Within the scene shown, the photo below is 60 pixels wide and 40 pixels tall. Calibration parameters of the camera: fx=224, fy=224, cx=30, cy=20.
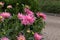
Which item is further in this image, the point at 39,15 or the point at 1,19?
the point at 39,15

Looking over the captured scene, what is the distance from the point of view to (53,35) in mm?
8328

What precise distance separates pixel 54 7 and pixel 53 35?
26.9ft

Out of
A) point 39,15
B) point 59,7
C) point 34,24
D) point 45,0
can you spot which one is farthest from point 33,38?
point 45,0

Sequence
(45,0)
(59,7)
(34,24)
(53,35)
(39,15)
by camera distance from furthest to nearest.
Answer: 1. (45,0)
2. (59,7)
3. (53,35)
4. (39,15)
5. (34,24)

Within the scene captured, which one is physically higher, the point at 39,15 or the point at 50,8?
the point at 39,15

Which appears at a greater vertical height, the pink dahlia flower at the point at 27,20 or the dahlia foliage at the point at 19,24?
the pink dahlia flower at the point at 27,20

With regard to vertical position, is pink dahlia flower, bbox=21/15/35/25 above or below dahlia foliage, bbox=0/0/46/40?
above

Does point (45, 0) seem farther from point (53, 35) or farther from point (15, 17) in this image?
point (15, 17)

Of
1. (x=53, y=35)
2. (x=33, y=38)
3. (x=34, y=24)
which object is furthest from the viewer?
(x=53, y=35)

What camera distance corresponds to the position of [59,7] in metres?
16.0

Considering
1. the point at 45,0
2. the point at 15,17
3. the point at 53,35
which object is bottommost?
the point at 45,0

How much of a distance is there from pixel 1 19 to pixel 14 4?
61 cm

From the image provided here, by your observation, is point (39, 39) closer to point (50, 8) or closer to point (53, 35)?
point (53, 35)

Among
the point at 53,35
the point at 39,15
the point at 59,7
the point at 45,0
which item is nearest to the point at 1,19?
the point at 39,15
